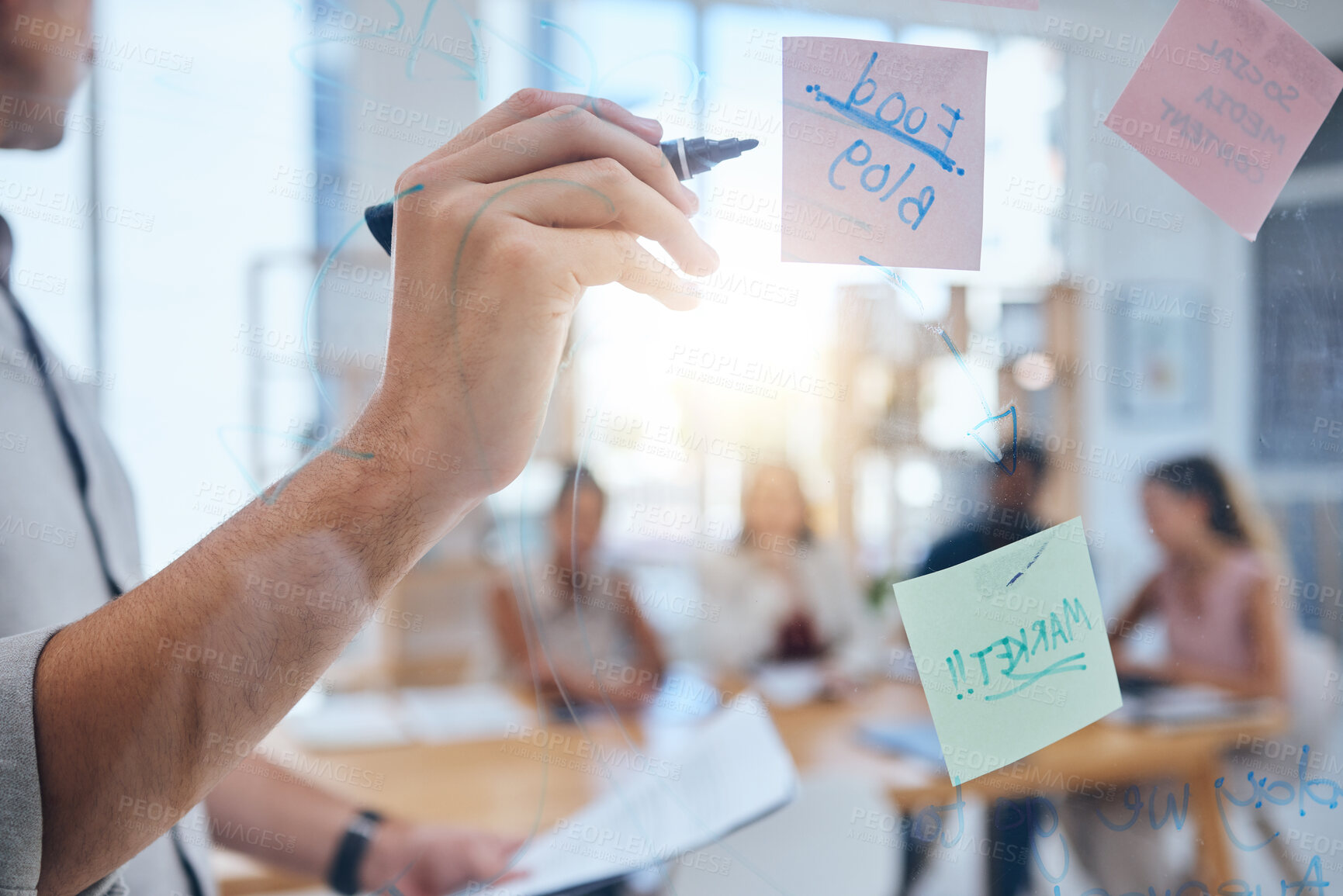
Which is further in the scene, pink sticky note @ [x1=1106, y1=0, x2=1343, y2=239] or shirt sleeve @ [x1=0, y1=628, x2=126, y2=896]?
pink sticky note @ [x1=1106, y1=0, x2=1343, y2=239]

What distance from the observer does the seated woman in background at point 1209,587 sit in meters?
0.46

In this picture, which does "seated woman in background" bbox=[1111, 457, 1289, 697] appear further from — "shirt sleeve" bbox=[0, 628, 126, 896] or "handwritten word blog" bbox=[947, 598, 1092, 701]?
"shirt sleeve" bbox=[0, 628, 126, 896]

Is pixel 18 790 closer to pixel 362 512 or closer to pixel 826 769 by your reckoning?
pixel 362 512

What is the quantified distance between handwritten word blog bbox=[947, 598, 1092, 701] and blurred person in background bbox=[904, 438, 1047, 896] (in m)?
0.05

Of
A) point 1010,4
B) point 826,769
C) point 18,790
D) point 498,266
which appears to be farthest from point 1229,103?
point 18,790

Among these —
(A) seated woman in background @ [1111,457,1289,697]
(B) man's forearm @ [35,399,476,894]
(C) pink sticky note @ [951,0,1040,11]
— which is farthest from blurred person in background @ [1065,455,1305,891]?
(B) man's forearm @ [35,399,476,894]

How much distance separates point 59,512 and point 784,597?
0.54m

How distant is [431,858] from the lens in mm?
569

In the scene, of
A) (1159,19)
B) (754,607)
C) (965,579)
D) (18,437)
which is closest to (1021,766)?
(965,579)

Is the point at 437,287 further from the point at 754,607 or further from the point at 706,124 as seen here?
the point at 754,607

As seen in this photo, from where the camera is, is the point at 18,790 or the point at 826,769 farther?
the point at 826,769

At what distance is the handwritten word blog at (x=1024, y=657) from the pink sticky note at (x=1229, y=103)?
25 centimetres

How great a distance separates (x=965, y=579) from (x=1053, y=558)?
5 cm

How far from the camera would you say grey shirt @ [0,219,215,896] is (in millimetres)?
487
